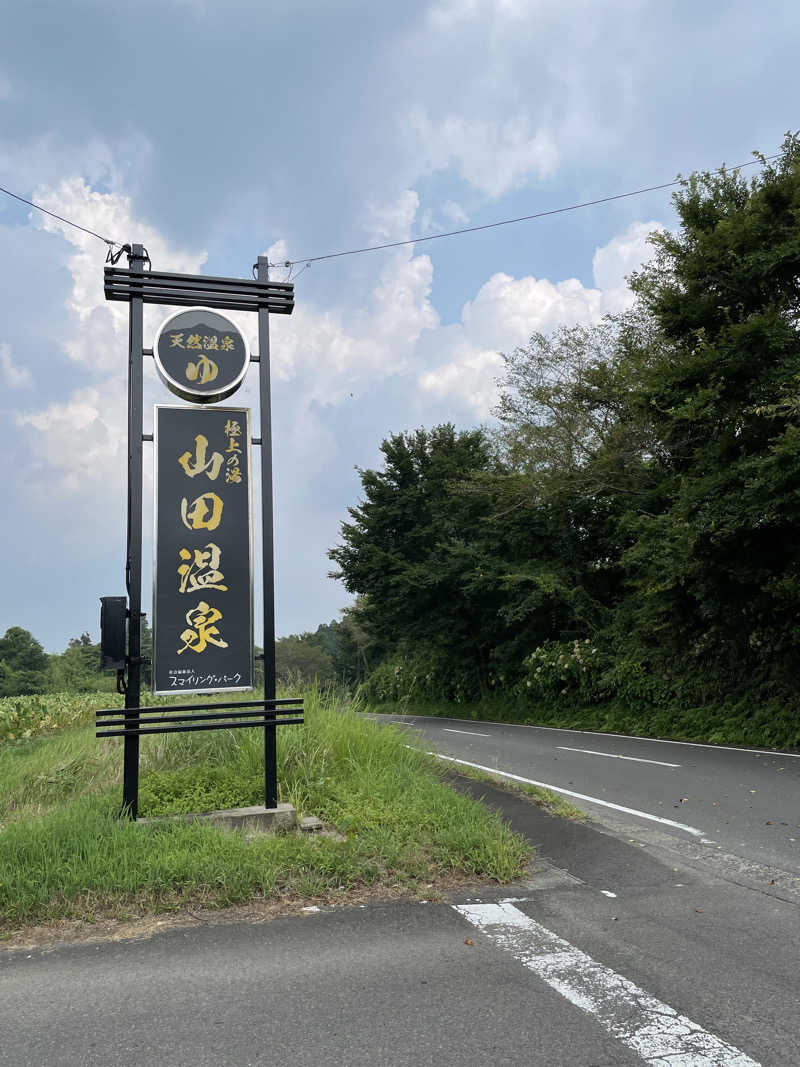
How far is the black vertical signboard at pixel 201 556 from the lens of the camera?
6.33 m

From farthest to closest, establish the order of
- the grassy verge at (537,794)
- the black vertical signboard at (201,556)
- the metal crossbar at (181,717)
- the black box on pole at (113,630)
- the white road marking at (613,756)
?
the white road marking at (613,756)
the grassy verge at (537,794)
the black vertical signboard at (201,556)
the metal crossbar at (181,717)
the black box on pole at (113,630)

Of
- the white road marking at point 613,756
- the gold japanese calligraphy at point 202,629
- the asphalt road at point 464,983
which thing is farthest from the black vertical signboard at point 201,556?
the white road marking at point 613,756

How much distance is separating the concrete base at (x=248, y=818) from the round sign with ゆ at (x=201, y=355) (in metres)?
3.44

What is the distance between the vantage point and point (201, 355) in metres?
6.75

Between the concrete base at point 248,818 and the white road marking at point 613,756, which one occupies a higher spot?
the concrete base at point 248,818

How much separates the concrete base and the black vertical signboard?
100 centimetres

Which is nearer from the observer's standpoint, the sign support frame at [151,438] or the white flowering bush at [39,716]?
the sign support frame at [151,438]

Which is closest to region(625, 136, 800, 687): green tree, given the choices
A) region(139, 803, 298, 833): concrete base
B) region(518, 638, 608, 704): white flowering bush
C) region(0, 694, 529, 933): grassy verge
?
region(518, 638, 608, 704): white flowering bush

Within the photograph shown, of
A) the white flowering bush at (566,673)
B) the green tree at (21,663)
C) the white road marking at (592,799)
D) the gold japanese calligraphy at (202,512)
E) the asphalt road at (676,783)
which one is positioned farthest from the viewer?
the green tree at (21,663)

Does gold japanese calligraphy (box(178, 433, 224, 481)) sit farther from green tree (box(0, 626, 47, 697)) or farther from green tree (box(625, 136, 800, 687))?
green tree (box(0, 626, 47, 697))

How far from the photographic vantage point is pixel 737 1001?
3305mm

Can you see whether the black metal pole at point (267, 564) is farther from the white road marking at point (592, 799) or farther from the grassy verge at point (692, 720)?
the grassy verge at point (692, 720)

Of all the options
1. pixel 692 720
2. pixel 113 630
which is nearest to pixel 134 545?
pixel 113 630

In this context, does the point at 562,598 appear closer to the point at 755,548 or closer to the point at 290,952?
the point at 755,548
